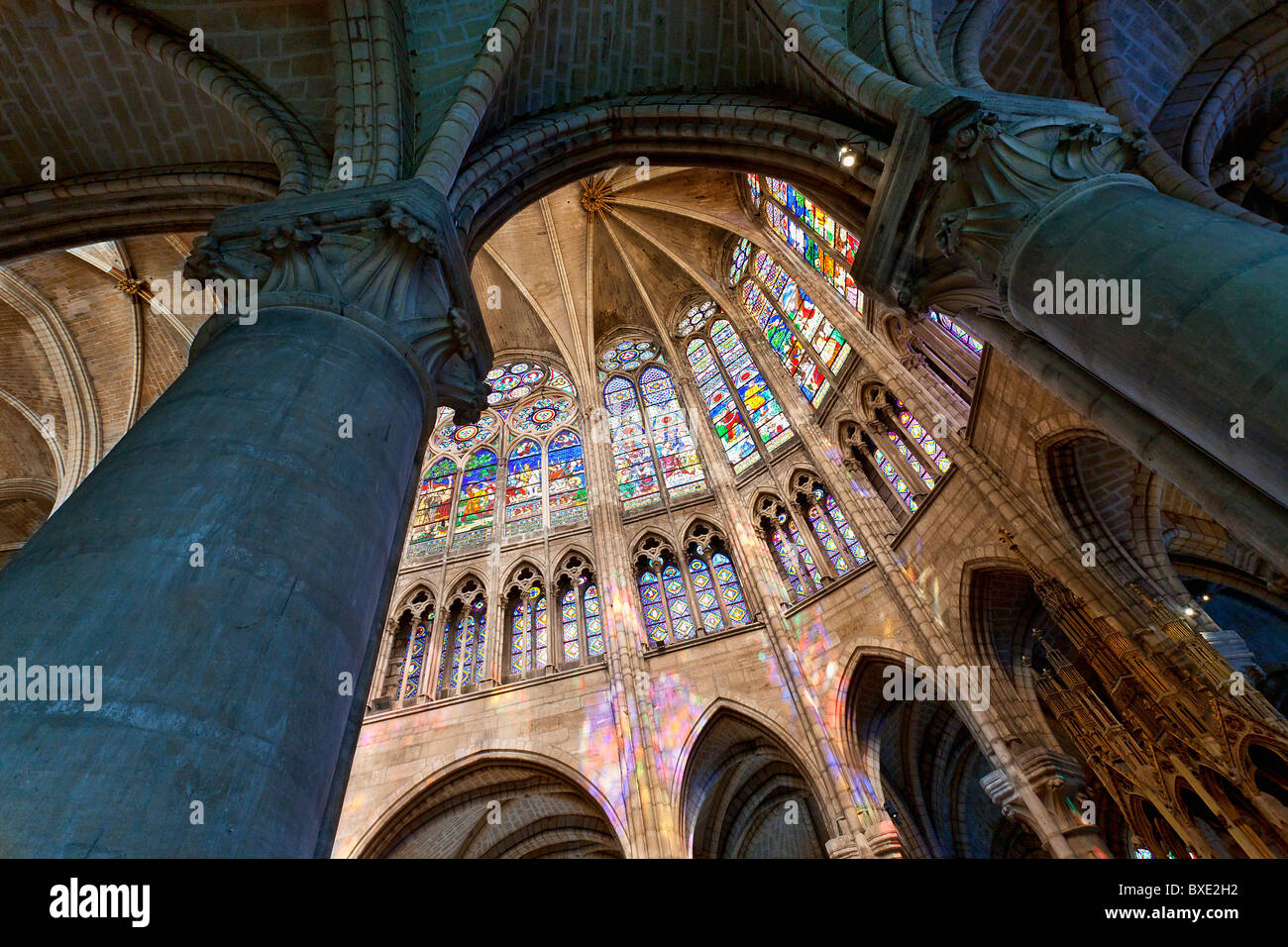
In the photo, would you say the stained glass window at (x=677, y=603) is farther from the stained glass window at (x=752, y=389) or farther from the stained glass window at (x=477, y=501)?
the stained glass window at (x=477, y=501)

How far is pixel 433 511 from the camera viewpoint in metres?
14.5

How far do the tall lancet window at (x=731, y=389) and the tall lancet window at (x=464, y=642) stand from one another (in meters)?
5.23

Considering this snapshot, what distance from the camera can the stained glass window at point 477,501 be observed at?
13773 millimetres

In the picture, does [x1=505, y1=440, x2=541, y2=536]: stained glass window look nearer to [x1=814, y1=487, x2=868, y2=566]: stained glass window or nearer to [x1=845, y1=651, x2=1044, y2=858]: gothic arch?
[x1=814, y1=487, x2=868, y2=566]: stained glass window

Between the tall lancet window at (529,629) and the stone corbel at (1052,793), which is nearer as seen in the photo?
the stone corbel at (1052,793)

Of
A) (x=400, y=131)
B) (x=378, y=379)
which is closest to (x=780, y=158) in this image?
(x=400, y=131)

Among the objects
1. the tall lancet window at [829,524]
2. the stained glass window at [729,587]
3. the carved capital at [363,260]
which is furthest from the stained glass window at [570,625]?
the carved capital at [363,260]

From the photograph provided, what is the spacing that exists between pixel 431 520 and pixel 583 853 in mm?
6675

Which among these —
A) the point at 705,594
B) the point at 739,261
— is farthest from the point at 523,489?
the point at 739,261

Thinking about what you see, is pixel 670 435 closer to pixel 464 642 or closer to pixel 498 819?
pixel 464 642

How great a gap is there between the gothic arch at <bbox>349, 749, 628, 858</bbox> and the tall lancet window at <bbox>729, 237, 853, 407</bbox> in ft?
23.2

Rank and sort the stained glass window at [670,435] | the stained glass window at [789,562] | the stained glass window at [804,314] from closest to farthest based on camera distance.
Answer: the stained glass window at [789,562] → the stained glass window at [804,314] → the stained glass window at [670,435]

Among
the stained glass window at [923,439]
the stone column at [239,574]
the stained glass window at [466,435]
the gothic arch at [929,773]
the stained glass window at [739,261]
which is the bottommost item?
the stone column at [239,574]
